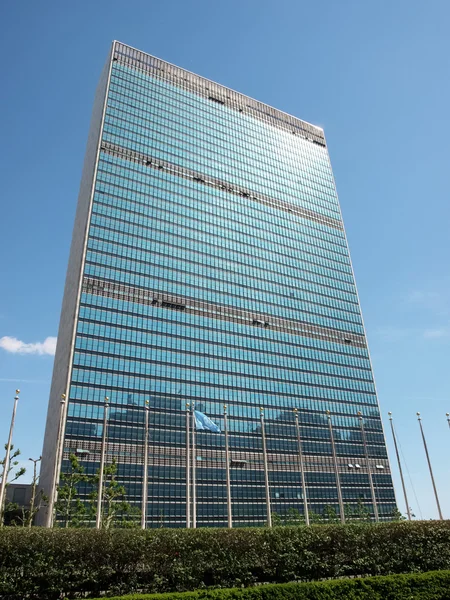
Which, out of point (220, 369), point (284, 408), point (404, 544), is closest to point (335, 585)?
point (404, 544)

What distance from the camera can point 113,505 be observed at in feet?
198

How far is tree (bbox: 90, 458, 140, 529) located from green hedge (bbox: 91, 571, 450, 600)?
79.2 feet

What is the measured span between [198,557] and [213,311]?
83188mm

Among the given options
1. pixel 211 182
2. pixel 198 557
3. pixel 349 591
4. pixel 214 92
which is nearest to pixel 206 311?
pixel 211 182

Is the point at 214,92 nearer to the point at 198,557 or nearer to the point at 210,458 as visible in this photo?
the point at 210,458

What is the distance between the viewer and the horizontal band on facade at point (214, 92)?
13238cm

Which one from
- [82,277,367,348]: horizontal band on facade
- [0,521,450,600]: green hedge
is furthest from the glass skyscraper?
[0,521,450,600]: green hedge

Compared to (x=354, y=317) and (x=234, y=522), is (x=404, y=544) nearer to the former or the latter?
(x=234, y=522)

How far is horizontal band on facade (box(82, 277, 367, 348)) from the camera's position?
320 feet

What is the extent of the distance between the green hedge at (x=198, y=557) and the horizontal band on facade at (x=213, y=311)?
2812 inches

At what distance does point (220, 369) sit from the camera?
105375 millimetres

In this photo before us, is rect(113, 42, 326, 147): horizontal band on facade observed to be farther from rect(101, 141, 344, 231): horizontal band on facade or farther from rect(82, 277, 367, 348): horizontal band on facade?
rect(82, 277, 367, 348): horizontal band on facade

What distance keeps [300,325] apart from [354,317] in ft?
77.6

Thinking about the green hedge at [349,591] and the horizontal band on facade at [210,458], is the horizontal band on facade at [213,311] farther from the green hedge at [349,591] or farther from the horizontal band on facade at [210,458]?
the green hedge at [349,591]
